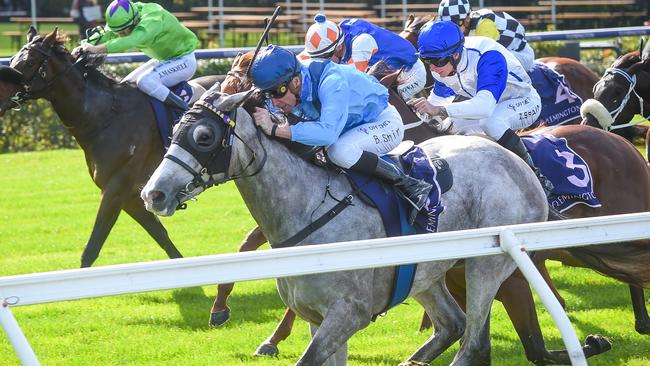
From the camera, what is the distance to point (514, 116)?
641cm

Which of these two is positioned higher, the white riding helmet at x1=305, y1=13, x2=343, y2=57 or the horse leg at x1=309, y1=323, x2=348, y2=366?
the white riding helmet at x1=305, y1=13, x2=343, y2=57

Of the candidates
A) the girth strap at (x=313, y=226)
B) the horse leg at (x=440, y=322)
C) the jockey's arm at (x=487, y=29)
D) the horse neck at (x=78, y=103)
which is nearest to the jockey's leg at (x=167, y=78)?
the horse neck at (x=78, y=103)

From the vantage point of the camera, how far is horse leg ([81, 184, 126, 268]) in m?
7.69

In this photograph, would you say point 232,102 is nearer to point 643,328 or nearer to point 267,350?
point 267,350

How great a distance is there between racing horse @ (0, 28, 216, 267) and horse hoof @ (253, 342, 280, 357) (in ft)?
7.01

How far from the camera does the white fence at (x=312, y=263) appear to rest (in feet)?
10.9

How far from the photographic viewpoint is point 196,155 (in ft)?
14.6

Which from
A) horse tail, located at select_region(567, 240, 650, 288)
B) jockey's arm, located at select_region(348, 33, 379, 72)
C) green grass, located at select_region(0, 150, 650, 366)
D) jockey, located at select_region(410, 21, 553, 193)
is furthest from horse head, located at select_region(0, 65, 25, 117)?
horse tail, located at select_region(567, 240, 650, 288)

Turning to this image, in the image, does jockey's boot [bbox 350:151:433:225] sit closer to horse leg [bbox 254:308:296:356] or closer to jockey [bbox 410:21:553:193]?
jockey [bbox 410:21:553:193]

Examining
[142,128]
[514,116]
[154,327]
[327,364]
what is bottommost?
[154,327]

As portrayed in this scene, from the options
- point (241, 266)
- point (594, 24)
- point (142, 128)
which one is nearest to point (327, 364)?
point (241, 266)

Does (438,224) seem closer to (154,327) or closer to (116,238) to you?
(154,327)

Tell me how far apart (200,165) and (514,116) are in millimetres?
2547

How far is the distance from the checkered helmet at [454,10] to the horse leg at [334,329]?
4.05 meters
